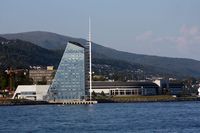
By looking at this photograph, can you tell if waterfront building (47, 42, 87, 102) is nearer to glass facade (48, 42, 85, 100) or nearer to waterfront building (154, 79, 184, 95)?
glass facade (48, 42, 85, 100)

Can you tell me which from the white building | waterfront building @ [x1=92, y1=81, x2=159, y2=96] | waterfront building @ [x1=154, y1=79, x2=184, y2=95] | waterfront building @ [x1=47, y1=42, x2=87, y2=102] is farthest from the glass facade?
waterfront building @ [x1=154, y1=79, x2=184, y2=95]

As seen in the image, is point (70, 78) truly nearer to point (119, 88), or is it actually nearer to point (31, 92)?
point (31, 92)

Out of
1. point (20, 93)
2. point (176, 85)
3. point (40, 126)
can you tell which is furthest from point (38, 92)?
point (40, 126)

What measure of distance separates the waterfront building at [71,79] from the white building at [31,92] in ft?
14.0

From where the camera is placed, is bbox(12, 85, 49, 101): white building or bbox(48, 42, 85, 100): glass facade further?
bbox(12, 85, 49, 101): white building

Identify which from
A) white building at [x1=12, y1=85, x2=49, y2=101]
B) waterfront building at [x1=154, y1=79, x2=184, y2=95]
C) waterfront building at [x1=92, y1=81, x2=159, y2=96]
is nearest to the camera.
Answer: white building at [x1=12, y1=85, x2=49, y2=101]

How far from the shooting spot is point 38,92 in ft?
452

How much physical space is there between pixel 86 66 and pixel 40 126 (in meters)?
82.1

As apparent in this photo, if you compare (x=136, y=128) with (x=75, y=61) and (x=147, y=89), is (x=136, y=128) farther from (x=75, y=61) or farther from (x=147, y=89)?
(x=147, y=89)

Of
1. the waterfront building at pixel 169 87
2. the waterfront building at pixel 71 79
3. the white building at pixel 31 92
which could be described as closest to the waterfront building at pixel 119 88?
the waterfront building at pixel 169 87

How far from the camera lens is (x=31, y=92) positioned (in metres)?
138

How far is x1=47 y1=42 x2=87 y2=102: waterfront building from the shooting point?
13164 cm

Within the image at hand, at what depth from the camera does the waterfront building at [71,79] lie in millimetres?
131637

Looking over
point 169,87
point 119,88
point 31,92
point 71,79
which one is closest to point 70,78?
point 71,79
